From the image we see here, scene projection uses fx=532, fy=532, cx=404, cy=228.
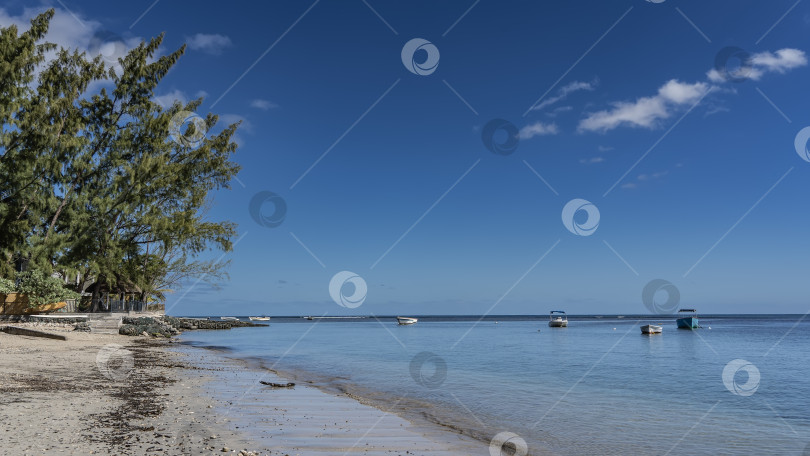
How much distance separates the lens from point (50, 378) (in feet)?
45.2

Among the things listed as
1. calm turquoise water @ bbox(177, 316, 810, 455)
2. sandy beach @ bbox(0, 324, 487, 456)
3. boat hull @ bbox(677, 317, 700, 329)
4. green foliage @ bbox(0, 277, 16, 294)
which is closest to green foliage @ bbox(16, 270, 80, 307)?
green foliage @ bbox(0, 277, 16, 294)

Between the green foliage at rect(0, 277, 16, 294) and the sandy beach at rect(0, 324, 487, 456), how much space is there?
20472 millimetres

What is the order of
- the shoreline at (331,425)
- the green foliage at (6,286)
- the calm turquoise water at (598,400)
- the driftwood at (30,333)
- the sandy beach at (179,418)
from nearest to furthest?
1. the sandy beach at (179,418)
2. the shoreline at (331,425)
3. the calm turquoise water at (598,400)
4. the driftwood at (30,333)
5. the green foliage at (6,286)

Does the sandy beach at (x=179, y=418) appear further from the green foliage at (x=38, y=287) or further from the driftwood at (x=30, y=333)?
the green foliage at (x=38, y=287)

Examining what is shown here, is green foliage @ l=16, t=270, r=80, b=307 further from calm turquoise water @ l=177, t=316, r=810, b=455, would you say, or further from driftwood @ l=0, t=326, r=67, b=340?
calm turquoise water @ l=177, t=316, r=810, b=455

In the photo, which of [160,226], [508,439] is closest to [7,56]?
[160,226]

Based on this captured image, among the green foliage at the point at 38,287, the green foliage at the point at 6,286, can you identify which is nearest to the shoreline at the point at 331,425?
the green foliage at the point at 38,287

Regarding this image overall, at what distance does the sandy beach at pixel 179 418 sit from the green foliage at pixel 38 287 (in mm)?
20359

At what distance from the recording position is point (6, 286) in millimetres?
34000

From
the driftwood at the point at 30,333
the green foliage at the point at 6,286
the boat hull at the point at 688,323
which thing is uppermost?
the boat hull at the point at 688,323

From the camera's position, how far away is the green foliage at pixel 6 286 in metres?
33.7

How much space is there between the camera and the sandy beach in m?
7.95

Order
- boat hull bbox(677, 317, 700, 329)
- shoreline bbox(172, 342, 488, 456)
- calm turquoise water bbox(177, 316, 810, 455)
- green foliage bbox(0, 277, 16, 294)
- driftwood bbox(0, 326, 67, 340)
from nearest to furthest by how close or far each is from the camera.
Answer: shoreline bbox(172, 342, 488, 456) → calm turquoise water bbox(177, 316, 810, 455) → driftwood bbox(0, 326, 67, 340) → green foliage bbox(0, 277, 16, 294) → boat hull bbox(677, 317, 700, 329)

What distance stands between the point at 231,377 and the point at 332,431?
9681mm
